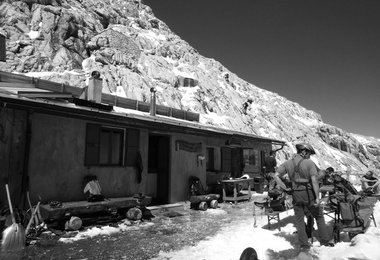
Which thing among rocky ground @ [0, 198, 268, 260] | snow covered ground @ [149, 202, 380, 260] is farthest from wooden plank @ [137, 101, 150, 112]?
snow covered ground @ [149, 202, 380, 260]

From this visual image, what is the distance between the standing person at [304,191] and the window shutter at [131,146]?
232 inches

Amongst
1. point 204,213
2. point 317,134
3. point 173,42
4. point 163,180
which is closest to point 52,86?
point 163,180

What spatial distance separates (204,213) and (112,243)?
4.43 m

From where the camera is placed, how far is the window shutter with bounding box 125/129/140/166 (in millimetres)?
9578

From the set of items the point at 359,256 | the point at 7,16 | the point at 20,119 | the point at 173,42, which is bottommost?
the point at 359,256

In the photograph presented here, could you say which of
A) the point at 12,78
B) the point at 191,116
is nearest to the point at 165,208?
the point at 12,78

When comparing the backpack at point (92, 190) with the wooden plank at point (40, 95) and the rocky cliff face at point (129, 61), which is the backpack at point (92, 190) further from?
the rocky cliff face at point (129, 61)

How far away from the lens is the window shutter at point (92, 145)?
845 centimetres

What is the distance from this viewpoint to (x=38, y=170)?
7398 mm

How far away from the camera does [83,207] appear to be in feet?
23.6

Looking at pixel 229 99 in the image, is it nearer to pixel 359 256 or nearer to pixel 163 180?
pixel 163 180

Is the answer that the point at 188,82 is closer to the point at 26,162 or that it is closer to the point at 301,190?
the point at 26,162

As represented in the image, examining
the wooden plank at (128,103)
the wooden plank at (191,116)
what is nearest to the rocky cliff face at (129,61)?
the wooden plank at (191,116)

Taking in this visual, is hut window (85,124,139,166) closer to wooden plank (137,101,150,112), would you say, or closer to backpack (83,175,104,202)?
backpack (83,175,104,202)
